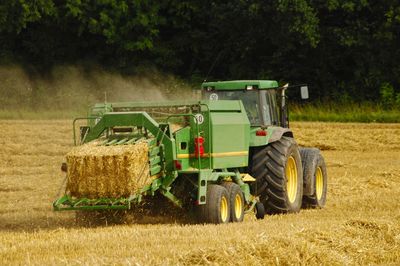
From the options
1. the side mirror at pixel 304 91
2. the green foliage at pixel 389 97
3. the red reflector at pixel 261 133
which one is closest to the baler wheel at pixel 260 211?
the red reflector at pixel 261 133

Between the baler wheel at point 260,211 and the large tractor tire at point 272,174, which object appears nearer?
the baler wheel at point 260,211

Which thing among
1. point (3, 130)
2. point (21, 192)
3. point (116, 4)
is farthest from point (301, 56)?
point (21, 192)

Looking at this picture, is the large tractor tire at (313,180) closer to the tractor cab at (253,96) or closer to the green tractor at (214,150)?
the green tractor at (214,150)

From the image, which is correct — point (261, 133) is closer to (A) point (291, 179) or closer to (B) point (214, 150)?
(B) point (214, 150)

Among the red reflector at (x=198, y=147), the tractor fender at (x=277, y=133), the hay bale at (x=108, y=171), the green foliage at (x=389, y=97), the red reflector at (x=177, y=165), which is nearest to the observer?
the hay bale at (x=108, y=171)

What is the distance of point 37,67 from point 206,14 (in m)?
6.43

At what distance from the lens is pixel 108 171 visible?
12000 mm

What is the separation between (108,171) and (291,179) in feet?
12.8

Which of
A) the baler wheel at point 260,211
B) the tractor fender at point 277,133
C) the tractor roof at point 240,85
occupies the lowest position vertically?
the baler wheel at point 260,211

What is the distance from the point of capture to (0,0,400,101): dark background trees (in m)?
34.0

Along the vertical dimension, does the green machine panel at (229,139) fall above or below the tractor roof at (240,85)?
below

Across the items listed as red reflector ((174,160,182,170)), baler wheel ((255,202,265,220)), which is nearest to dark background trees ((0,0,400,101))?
baler wheel ((255,202,265,220))

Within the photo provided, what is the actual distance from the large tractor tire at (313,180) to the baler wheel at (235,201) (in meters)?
2.39

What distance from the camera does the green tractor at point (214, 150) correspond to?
12602 mm
